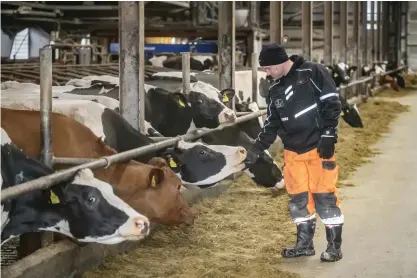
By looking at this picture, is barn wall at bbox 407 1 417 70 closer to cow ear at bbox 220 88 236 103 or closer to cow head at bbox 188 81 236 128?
cow ear at bbox 220 88 236 103

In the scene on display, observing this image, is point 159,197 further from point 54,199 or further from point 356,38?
point 356,38

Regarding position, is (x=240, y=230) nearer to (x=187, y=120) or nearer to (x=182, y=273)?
(x=182, y=273)

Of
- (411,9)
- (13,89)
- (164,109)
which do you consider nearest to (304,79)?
(164,109)

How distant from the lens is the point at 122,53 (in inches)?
263

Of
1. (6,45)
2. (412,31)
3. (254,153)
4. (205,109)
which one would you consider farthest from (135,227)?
(412,31)

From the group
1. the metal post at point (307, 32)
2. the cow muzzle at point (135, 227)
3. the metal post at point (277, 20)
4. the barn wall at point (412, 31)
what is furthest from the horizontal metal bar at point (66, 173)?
the barn wall at point (412, 31)

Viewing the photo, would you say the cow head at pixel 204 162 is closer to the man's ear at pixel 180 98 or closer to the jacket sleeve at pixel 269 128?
the jacket sleeve at pixel 269 128

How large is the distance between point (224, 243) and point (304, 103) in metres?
1.28

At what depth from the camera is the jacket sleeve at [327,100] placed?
552 centimetres

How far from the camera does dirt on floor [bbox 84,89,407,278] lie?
5.20 metres

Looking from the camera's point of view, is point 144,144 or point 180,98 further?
point 180,98

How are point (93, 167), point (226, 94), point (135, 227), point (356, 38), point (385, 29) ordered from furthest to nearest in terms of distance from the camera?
1. point (385, 29)
2. point (356, 38)
3. point (226, 94)
4. point (93, 167)
5. point (135, 227)

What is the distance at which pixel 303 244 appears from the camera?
573 cm

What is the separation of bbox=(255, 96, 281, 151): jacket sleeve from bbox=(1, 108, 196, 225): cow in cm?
84
